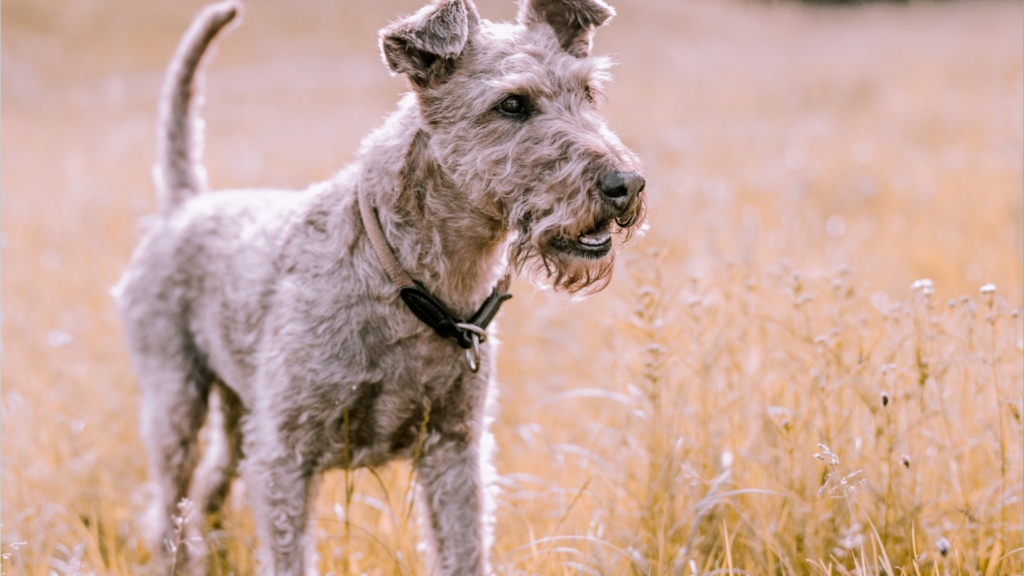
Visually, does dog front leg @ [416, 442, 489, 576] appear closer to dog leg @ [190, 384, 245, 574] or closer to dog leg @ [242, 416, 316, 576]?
dog leg @ [242, 416, 316, 576]

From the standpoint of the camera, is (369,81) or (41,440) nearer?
(41,440)

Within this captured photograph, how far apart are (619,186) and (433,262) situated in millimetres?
703

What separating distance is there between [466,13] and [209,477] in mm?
2524

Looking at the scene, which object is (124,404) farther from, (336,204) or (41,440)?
(336,204)

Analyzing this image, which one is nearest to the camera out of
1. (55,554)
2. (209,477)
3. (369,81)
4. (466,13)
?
(466,13)

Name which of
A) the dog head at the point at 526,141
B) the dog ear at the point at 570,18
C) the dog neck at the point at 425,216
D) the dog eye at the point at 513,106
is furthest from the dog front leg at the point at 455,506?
the dog ear at the point at 570,18

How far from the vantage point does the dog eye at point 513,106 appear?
251cm

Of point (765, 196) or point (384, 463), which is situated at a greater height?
point (765, 196)

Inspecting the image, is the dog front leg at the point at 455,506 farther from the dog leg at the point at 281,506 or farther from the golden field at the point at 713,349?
the dog leg at the point at 281,506

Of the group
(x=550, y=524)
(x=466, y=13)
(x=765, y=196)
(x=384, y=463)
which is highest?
(x=765, y=196)

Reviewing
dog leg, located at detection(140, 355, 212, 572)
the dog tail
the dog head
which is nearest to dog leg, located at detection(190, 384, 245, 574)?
dog leg, located at detection(140, 355, 212, 572)

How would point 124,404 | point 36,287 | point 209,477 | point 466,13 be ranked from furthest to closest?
point 36,287 < point 124,404 < point 209,477 < point 466,13

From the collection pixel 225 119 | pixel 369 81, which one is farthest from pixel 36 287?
pixel 369 81

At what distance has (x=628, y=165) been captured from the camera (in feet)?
7.69
